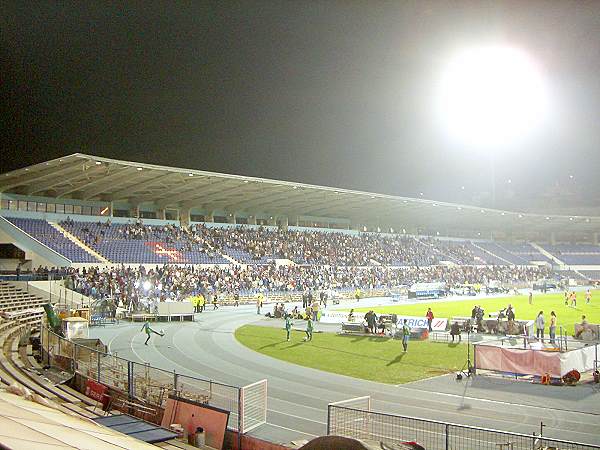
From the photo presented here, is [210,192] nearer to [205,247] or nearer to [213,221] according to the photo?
[205,247]

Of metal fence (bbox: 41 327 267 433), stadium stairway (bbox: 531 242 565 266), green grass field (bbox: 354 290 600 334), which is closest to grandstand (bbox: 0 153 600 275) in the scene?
stadium stairway (bbox: 531 242 565 266)

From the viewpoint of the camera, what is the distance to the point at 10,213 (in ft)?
138

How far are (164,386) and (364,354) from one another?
11793 mm

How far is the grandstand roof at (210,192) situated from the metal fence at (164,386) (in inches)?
966

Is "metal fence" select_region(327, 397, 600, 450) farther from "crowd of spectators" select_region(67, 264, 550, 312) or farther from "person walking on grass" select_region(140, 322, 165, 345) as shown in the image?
"crowd of spectators" select_region(67, 264, 550, 312)

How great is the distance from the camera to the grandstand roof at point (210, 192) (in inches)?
1582

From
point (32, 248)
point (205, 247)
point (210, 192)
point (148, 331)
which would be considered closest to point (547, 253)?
point (205, 247)

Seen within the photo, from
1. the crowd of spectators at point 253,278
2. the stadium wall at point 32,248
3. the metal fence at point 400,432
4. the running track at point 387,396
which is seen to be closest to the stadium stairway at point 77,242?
the crowd of spectators at point 253,278

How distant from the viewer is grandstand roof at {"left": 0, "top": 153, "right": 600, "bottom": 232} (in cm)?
4019

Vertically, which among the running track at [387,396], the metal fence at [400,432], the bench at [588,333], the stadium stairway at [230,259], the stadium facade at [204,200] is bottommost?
the running track at [387,396]

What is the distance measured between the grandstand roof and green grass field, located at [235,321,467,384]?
744 inches

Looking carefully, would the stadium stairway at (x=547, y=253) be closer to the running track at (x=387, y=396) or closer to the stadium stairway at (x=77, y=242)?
the stadium stairway at (x=77, y=242)

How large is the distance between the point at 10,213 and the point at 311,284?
26.3 m

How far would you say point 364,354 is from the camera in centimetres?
2230
